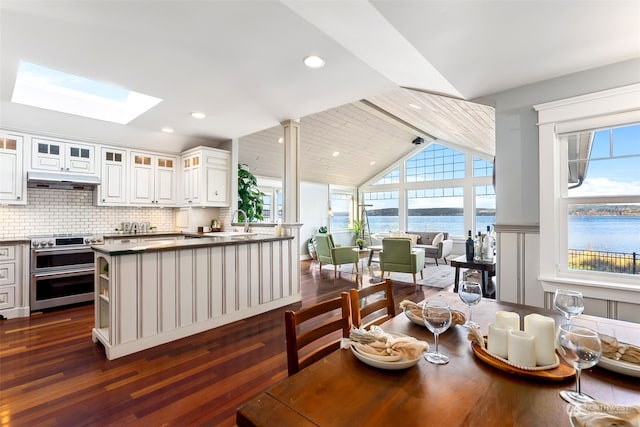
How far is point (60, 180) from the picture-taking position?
12.8 ft

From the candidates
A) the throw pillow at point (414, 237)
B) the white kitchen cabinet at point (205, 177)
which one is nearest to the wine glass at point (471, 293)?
the white kitchen cabinet at point (205, 177)

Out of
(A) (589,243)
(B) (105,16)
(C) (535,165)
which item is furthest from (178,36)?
(A) (589,243)

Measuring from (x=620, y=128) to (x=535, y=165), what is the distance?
1.82 ft

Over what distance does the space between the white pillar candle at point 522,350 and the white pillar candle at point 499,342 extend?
4 cm

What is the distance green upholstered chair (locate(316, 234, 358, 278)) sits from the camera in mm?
5809

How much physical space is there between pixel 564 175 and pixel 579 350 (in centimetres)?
216

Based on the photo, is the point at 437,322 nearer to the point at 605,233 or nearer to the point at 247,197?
the point at 605,233

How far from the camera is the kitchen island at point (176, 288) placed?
2523 mm

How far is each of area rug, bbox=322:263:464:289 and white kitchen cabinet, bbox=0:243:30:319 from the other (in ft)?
15.2

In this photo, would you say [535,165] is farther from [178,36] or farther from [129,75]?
[129,75]

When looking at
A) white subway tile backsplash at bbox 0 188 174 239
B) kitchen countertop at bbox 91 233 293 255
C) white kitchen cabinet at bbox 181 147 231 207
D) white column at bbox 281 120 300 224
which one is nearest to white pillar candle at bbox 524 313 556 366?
kitchen countertop at bbox 91 233 293 255

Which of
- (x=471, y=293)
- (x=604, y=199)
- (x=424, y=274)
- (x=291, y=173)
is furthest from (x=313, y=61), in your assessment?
(x=424, y=274)

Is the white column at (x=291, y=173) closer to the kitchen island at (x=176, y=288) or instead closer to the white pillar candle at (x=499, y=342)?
the kitchen island at (x=176, y=288)

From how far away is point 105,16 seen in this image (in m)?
1.90
